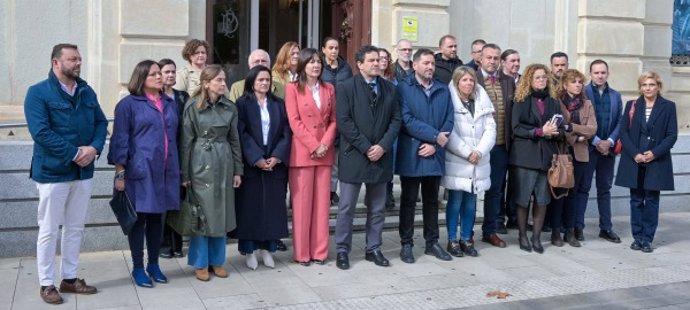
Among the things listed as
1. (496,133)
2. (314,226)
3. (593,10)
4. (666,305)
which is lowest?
(666,305)

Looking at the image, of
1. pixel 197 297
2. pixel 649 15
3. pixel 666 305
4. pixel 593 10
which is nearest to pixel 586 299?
pixel 666 305

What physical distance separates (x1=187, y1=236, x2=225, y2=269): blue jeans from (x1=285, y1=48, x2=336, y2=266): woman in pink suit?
0.79 metres

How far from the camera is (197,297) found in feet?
21.1

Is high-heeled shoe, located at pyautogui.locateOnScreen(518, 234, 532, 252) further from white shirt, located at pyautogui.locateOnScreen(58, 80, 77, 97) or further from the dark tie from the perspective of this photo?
white shirt, located at pyautogui.locateOnScreen(58, 80, 77, 97)

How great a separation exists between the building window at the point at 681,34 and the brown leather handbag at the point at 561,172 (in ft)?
19.6

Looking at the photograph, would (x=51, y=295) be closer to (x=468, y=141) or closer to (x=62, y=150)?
(x=62, y=150)

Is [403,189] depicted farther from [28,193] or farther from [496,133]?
[28,193]

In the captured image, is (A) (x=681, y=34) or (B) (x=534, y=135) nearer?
(B) (x=534, y=135)

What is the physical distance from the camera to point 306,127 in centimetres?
735

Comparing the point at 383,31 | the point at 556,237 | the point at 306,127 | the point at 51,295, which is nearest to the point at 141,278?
the point at 51,295

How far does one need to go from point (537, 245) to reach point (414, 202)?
1558mm

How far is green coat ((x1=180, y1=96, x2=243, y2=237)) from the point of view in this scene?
675 cm

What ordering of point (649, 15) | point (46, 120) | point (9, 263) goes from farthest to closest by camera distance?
point (649, 15)
point (9, 263)
point (46, 120)

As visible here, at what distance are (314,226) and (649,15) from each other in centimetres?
788
